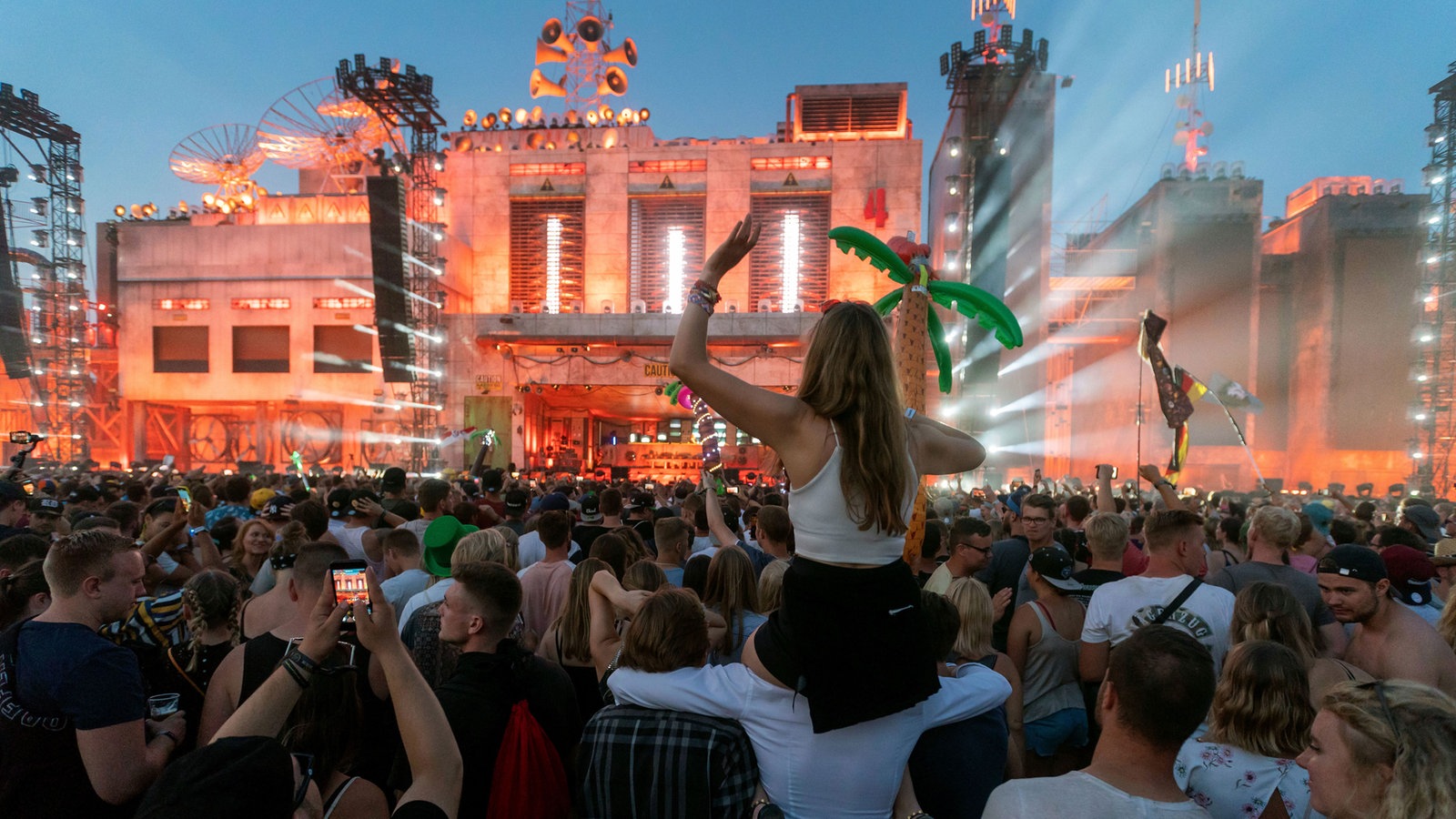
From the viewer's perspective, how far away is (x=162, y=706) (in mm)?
2527

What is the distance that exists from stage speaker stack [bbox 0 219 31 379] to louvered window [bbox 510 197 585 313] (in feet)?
55.8

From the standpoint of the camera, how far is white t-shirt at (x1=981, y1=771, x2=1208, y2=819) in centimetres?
168

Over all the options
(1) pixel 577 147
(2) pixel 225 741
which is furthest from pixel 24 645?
(1) pixel 577 147

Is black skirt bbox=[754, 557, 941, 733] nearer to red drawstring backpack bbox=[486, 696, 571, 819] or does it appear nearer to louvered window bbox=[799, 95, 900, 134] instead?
red drawstring backpack bbox=[486, 696, 571, 819]

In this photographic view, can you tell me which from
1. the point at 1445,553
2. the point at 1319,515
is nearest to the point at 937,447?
the point at 1445,553

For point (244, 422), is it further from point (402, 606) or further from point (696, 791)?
point (696, 791)

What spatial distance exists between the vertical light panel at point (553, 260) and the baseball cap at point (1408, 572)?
31761 millimetres

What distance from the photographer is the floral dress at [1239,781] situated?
225 centimetres

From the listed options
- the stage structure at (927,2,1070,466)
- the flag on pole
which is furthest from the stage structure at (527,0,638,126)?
the flag on pole

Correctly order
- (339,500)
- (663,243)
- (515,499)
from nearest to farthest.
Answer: (339,500)
(515,499)
(663,243)

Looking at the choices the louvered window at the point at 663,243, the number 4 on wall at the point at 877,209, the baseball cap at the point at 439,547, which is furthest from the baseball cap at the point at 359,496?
the number 4 on wall at the point at 877,209

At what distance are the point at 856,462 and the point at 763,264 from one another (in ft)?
102

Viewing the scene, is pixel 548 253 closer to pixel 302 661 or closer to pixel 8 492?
pixel 8 492

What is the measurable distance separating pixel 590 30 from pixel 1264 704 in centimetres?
4012
